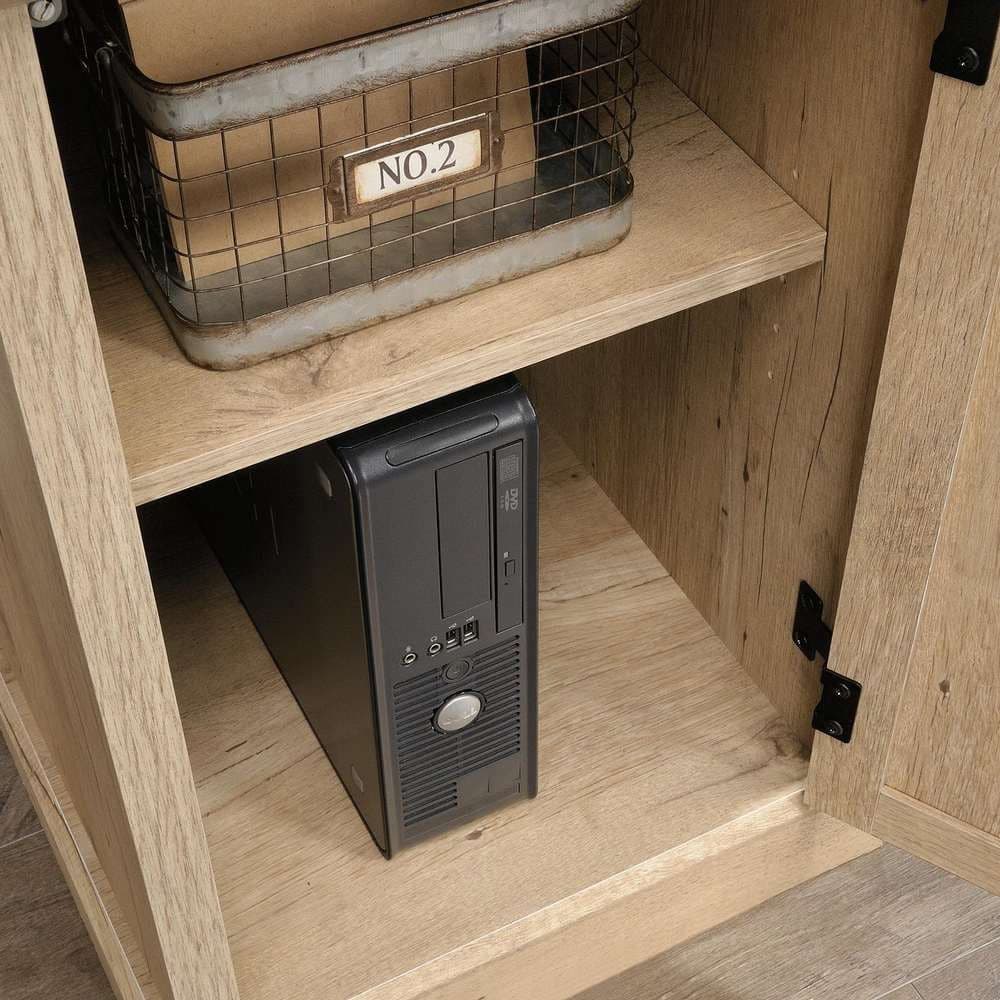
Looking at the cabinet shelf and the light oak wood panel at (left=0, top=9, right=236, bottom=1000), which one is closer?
the light oak wood panel at (left=0, top=9, right=236, bottom=1000)

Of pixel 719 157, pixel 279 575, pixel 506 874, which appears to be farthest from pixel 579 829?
pixel 719 157

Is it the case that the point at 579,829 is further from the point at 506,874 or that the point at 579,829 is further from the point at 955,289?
the point at 955,289

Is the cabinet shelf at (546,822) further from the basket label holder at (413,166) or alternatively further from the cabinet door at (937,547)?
the basket label holder at (413,166)

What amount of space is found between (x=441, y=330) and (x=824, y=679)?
33 centimetres

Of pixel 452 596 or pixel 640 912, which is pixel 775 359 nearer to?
pixel 452 596

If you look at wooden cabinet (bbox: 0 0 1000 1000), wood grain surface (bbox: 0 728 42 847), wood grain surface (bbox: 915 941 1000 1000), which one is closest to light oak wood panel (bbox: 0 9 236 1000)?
wooden cabinet (bbox: 0 0 1000 1000)

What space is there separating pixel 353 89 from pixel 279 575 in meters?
0.39

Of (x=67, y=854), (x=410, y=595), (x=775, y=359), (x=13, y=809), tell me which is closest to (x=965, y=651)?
(x=775, y=359)

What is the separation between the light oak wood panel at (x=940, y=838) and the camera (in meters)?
0.83

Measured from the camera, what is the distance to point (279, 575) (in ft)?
2.89

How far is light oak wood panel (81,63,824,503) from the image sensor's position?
2.02 feet

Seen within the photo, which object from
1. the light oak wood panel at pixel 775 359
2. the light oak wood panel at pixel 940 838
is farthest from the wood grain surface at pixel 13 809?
the light oak wood panel at pixel 940 838

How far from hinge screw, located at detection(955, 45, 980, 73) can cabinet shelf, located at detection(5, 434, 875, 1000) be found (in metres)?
0.49

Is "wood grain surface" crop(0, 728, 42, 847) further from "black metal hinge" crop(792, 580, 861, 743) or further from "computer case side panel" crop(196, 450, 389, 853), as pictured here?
"black metal hinge" crop(792, 580, 861, 743)
